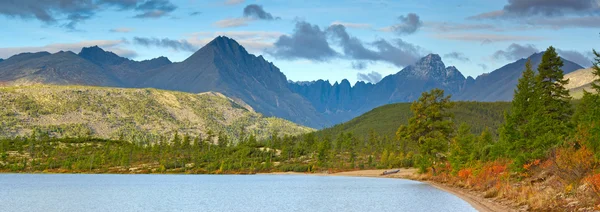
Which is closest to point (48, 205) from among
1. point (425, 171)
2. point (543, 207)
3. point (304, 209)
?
point (304, 209)

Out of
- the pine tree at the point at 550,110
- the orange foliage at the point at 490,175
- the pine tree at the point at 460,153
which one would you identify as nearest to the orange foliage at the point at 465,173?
the pine tree at the point at 460,153

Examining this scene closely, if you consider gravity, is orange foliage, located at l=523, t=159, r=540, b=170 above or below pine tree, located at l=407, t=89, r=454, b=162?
below

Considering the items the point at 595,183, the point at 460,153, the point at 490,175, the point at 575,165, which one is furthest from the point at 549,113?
the point at 595,183

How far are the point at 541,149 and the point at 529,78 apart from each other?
28.3 meters

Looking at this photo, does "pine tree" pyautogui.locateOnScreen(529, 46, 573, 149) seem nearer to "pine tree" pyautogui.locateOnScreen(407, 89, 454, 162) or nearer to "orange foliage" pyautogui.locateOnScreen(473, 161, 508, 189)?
"orange foliage" pyautogui.locateOnScreen(473, 161, 508, 189)

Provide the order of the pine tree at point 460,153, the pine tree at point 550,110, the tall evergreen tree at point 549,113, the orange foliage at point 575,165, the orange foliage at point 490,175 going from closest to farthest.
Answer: the orange foliage at point 575,165
the tall evergreen tree at point 549,113
the pine tree at point 550,110
the orange foliage at point 490,175
the pine tree at point 460,153

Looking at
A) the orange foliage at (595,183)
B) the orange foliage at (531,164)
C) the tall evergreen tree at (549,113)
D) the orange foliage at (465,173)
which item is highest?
the tall evergreen tree at (549,113)

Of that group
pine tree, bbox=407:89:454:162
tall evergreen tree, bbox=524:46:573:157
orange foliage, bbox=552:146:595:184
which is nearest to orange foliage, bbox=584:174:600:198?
orange foliage, bbox=552:146:595:184

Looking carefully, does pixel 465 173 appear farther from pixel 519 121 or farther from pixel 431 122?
pixel 431 122

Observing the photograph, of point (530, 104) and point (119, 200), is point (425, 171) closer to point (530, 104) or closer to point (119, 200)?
point (530, 104)

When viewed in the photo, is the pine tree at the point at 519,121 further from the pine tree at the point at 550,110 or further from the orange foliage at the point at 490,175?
the orange foliage at the point at 490,175

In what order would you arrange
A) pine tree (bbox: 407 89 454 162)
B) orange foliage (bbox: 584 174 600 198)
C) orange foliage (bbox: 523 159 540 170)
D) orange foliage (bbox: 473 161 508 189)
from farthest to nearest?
pine tree (bbox: 407 89 454 162), orange foliage (bbox: 473 161 508 189), orange foliage (bbox: 523 159 540 170), orange foliage (bbox: 584 174 600 198)

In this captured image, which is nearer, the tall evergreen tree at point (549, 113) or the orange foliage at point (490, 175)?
the tall evergreen tree at point (549, 113)

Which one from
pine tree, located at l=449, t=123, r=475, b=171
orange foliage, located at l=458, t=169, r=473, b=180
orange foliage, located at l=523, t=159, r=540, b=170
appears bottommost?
orange foliage, located at l=458, t=169, r=473, b=180
